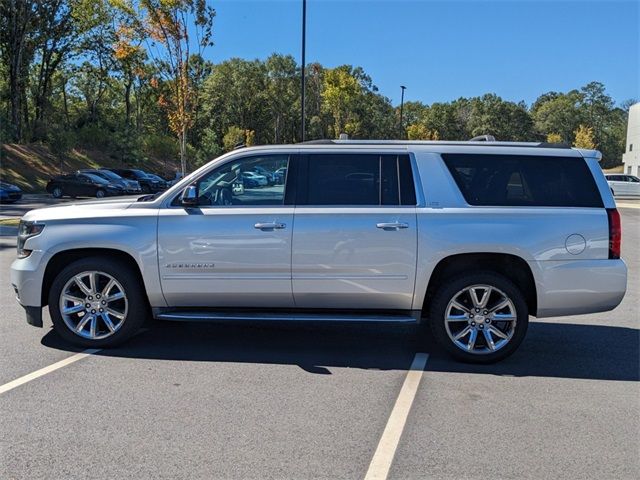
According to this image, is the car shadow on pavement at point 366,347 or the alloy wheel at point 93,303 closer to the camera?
the car shadow on pavement at point 366,347

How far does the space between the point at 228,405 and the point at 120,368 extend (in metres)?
1.28

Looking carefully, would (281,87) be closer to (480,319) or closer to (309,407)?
(480,319)

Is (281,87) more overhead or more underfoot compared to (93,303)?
more overhead

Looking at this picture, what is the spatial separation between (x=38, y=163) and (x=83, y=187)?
10.5 metres

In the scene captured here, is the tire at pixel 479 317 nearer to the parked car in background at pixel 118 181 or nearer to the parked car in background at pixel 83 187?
the parked car in background at pixel 83 187

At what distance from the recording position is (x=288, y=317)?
515cm

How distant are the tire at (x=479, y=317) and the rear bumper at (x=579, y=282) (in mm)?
241

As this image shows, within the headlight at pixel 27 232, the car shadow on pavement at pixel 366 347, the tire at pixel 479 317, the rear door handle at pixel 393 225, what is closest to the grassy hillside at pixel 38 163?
the headlight at pixel 27 232

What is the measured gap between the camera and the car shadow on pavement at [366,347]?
203 inches

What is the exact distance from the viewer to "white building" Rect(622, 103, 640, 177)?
61.9 meters

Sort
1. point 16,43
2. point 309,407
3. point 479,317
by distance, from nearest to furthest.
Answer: point 309,407
point 479,317
point 16,43

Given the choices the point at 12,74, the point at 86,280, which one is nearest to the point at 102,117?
the point at 12,74

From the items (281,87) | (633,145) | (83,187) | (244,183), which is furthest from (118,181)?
(633,145)

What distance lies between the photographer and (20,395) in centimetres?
431
